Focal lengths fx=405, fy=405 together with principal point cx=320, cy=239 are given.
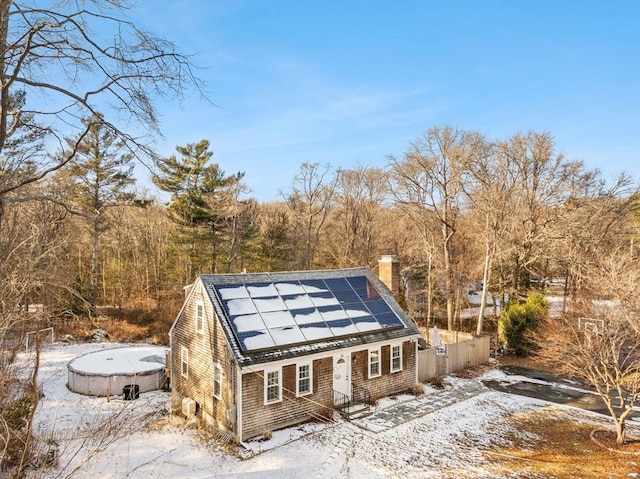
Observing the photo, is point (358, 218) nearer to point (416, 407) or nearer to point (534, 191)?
point (534, 191)

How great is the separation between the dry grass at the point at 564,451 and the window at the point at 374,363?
5.54m

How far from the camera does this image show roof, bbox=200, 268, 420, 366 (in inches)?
590

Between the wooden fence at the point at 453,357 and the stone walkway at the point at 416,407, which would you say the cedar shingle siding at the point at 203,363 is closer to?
the stone walkway at the point at 416,407

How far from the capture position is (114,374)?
19.6 metres

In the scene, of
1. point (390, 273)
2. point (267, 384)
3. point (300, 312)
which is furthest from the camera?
point (390, 273)

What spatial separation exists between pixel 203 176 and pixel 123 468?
27180 millimetres

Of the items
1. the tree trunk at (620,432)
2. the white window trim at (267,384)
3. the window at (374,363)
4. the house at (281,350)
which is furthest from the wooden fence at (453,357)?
the white window trim at (267,384)

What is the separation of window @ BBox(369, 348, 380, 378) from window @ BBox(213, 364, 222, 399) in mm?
6491

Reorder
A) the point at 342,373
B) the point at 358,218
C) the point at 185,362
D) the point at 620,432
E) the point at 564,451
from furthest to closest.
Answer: the point at 358,218
the point at 185,362
the point at 342,373
the point at 620,432
the point at 564,451

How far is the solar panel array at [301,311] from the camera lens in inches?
604

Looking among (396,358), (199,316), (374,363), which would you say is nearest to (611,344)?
(396,358)

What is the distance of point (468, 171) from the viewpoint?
3019 cm

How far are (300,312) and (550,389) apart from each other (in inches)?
522

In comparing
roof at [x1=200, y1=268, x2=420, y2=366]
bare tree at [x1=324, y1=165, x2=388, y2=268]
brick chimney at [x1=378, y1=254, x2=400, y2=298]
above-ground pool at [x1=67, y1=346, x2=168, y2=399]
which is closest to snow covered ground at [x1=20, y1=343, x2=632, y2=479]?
above-ground pool at [x1=67, y1=346, x2=168, y2=399]
